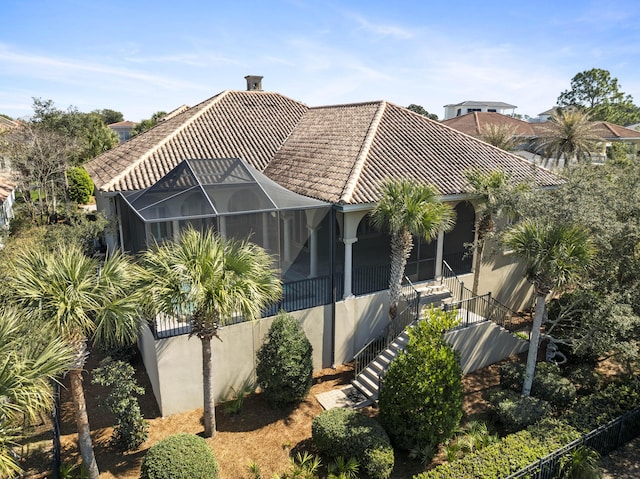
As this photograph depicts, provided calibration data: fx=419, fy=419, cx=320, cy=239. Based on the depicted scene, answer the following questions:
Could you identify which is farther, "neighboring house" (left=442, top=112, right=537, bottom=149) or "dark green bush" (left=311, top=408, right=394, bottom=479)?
"neighboring house" (left=442, top=112, right=537, bottom=149)

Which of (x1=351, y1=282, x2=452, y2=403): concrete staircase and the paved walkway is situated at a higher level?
(x1=351, y1=282, x2=452, y2=403): concrete staircase

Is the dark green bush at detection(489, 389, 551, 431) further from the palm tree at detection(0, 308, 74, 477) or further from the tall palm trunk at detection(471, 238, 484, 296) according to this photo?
the palm tree at detection(0, 308, 74, 477)

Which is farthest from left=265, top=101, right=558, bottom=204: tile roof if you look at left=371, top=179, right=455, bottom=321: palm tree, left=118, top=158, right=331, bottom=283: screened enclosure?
left=118, top=158, right=331, bottom=283: screened enclosure

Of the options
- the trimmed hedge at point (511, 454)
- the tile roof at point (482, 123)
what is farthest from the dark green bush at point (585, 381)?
the tile roof at point (482, 123)

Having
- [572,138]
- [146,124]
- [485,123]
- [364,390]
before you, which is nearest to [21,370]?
[364,390]

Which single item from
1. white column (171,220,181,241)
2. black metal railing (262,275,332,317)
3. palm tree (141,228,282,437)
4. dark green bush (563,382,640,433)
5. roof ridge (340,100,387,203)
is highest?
roof ridge (340,100,387,203)

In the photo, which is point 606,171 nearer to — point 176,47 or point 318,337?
point 318,337
